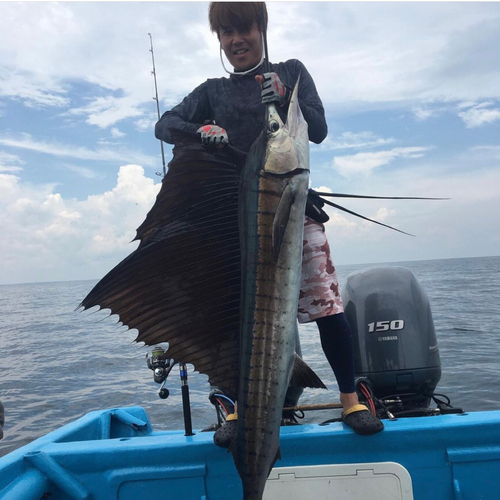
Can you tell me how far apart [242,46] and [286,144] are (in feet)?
2.28

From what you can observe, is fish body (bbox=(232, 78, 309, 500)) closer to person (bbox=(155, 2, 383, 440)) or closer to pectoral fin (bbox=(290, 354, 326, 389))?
pectoral fin (bbox=(290, 354, 326, 389))

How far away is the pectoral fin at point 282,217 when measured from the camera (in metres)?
1.49

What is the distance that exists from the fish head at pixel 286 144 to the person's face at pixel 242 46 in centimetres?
55

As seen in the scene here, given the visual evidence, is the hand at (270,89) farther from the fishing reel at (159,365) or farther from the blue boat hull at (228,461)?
the fishing reel at (159,365)

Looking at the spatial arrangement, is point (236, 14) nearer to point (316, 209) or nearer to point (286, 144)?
point (286, 144)

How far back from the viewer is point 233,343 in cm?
170

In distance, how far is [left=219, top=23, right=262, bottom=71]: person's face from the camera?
6.47 ft

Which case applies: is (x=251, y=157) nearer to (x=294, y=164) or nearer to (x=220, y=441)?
(x=294, y=164)

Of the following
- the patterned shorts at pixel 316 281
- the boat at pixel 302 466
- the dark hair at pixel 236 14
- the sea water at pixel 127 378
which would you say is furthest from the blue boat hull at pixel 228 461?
the sea water at pixel 127 378

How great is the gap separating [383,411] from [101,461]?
132cm

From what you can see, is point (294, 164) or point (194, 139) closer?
point (294, 164)

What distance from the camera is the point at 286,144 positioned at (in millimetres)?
1549

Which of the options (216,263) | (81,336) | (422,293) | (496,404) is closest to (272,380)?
(216,263)

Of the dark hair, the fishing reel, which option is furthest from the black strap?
the fishing reel
